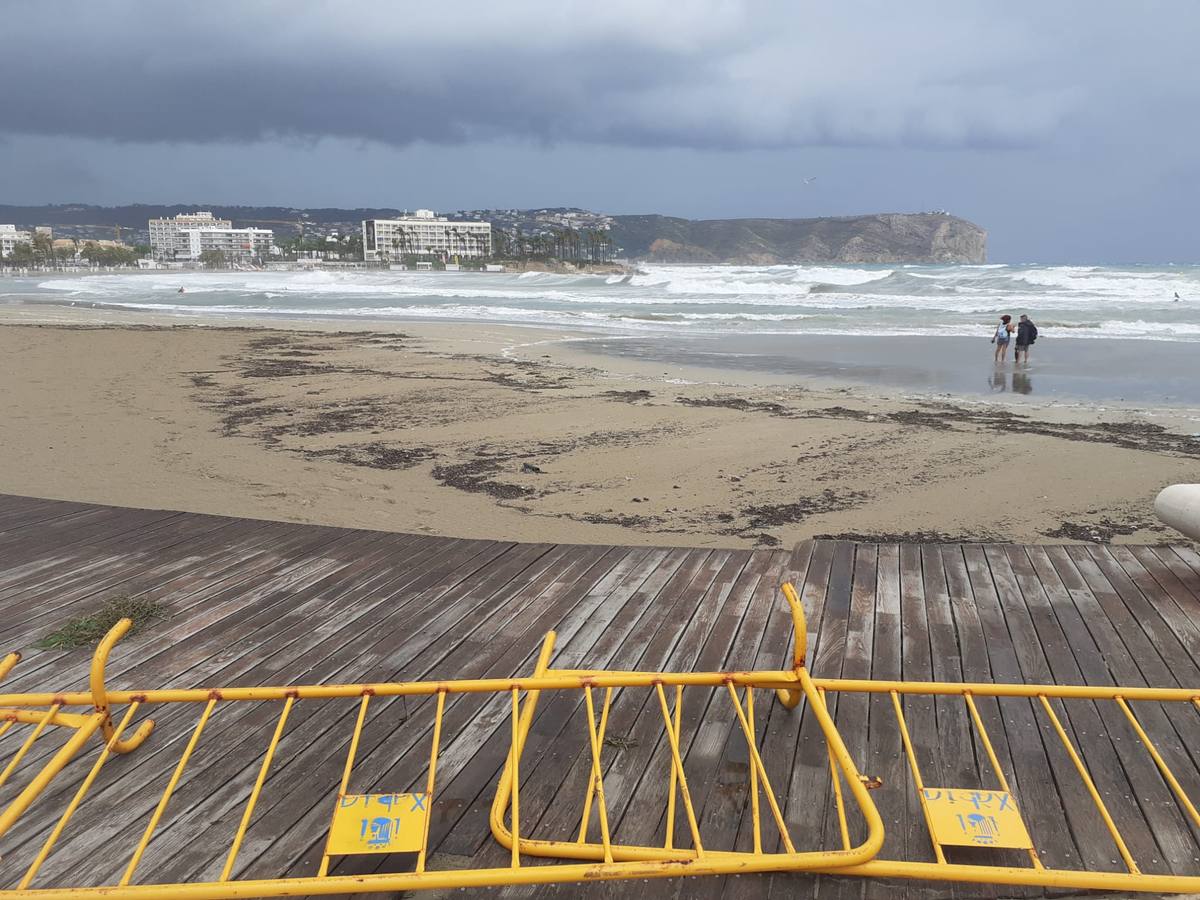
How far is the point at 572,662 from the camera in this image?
3.98 m

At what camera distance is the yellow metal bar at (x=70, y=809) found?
2.45m

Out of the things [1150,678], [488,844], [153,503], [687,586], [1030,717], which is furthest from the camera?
[153,503]

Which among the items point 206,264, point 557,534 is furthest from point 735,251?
point 557,534

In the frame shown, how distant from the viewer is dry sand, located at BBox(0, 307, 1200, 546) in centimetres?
789

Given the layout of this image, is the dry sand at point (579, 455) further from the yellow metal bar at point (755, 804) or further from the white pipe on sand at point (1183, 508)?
the yellow metal bar at point (755, 804)

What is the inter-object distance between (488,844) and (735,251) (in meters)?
201

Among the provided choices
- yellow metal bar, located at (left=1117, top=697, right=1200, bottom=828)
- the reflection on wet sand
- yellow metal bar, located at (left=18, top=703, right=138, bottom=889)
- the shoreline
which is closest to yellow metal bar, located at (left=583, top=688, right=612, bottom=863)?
yellow metal bar, located at (left=18, top=703, right=138, bottom=889)

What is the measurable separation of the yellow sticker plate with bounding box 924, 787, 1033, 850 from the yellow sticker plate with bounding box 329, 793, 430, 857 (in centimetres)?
163

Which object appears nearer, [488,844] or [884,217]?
[488,844]

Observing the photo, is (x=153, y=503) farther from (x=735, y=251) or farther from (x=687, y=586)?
(x=735, y=251)

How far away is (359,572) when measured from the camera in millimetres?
5145

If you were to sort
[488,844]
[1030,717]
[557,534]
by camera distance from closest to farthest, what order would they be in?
1. [488,844]
2. [1030,717]
3. [557,534]

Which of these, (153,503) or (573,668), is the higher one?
(573,668)

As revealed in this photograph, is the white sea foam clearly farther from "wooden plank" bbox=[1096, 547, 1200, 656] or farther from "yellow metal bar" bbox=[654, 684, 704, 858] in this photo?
"yellow metal bar" bbox=[654, 684, 704, 858]
